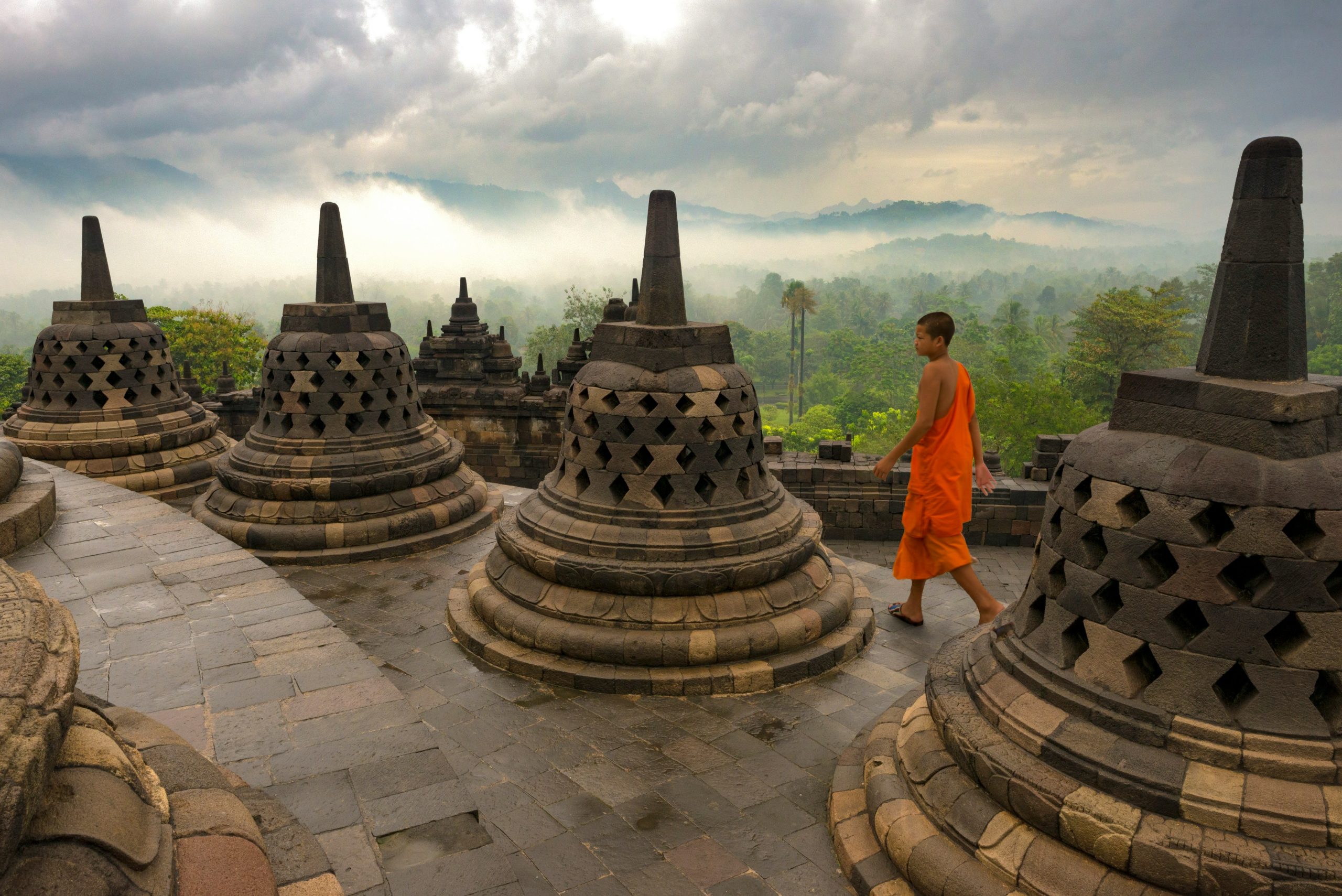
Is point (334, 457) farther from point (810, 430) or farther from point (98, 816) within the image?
point (810, 430)

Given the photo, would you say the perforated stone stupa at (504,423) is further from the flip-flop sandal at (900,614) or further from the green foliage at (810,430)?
the green foliage at (810,430)

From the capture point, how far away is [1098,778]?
3.03m

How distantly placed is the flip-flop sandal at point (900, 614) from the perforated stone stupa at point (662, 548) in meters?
0.56

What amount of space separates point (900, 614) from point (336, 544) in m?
5.26

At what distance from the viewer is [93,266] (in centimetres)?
1085

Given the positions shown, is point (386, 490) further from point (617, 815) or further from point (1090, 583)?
point (1090, 583)

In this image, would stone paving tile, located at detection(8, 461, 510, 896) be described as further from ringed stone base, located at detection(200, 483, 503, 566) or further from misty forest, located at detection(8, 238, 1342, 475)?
misty forest, located at detection(8, 238, 1342, 475)

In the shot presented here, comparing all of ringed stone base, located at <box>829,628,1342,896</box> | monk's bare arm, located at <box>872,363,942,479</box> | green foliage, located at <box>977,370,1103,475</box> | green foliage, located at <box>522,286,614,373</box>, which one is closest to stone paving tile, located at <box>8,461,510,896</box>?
ringed stone base, located at <box>829,628,1342,896</box>

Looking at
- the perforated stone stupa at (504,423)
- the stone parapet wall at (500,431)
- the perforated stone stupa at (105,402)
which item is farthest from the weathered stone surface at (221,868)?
the stone parapet wall at (500,431)

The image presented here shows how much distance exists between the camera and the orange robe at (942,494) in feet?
18.0

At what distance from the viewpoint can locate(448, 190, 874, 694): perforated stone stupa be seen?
5434mm

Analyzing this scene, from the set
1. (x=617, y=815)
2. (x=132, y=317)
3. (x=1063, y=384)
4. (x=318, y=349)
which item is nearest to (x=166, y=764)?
(x=617, y=815)

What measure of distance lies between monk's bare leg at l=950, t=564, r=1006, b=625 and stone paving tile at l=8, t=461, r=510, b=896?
317 cm

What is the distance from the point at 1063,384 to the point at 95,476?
41.6 metres
